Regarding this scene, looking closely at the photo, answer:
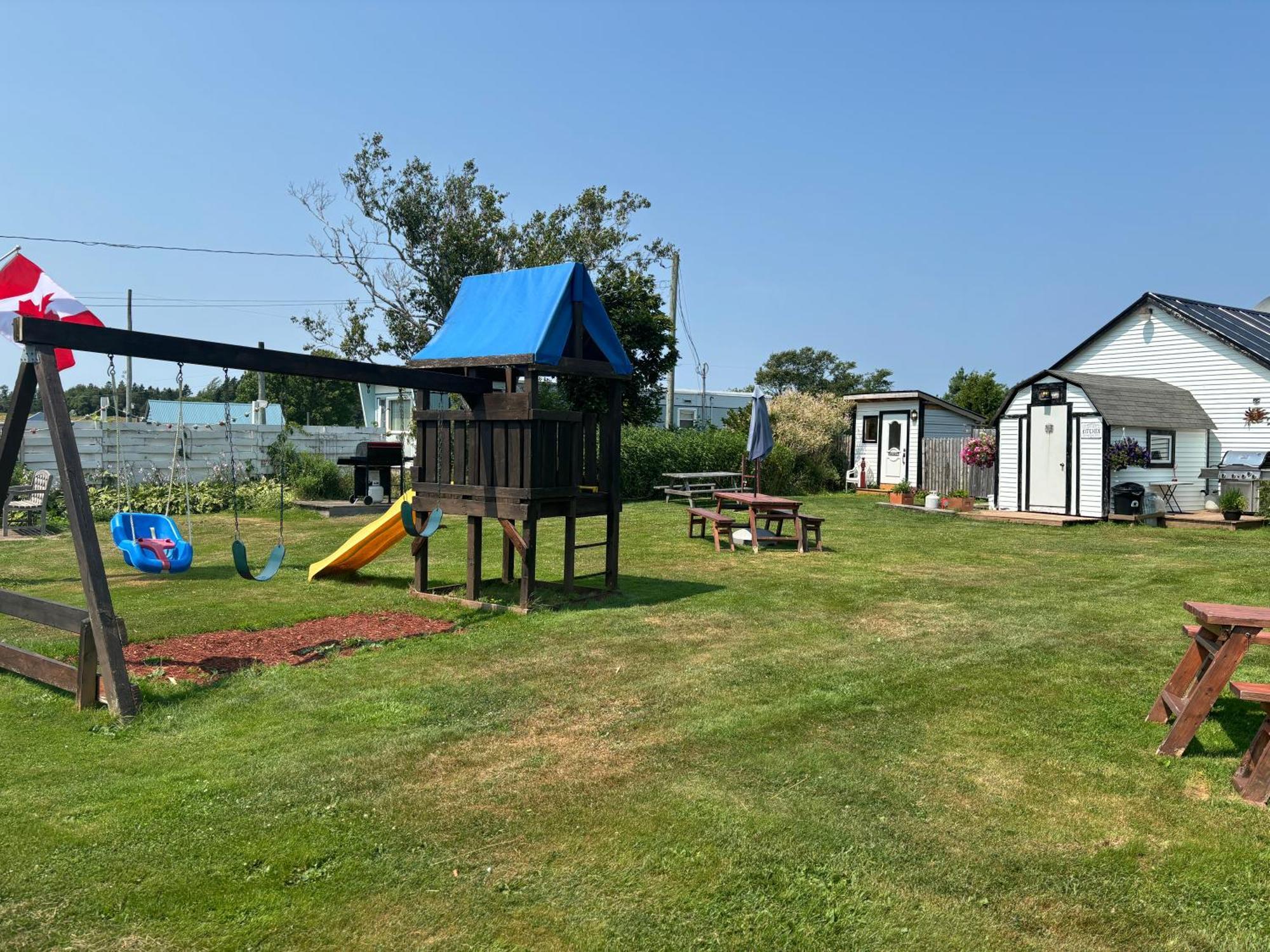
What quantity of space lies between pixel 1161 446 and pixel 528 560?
16.6m

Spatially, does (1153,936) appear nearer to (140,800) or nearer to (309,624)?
(140,800)

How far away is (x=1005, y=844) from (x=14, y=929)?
149 inches

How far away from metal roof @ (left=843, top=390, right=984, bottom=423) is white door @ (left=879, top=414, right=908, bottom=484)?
59 cm

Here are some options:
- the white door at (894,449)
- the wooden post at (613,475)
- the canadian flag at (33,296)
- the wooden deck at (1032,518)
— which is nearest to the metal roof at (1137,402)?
the wooden deck at (1032,518)

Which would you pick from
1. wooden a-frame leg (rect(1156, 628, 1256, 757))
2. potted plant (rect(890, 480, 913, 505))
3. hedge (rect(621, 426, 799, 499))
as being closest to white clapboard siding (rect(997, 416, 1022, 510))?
potted plant (rect(890, 480, 913, 505))

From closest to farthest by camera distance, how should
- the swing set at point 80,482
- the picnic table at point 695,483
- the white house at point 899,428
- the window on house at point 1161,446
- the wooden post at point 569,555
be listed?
the swing set at point 80,482, the wooden post at point 569,555, the window on house at point 1161,446, the picnic table at point 695,483, the white house at point 899,428

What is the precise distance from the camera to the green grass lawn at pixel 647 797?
3.43m

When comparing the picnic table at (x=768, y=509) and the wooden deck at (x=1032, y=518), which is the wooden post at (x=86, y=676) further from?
the wooden deck at (x=1032, y=518)

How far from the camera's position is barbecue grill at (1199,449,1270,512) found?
63.2ft

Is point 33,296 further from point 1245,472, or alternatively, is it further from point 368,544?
point 1245,472

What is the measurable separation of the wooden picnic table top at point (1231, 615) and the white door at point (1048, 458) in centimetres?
1597

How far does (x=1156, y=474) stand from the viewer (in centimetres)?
2009

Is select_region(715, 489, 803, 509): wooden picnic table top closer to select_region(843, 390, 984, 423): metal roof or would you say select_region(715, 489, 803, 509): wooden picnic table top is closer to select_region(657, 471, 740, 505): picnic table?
select_region(657, 471, 740, 505): picnic table

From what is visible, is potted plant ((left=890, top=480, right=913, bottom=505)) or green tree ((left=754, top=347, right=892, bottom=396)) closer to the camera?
potted plant ((left=890, top=480, right=913, bottom=505))
